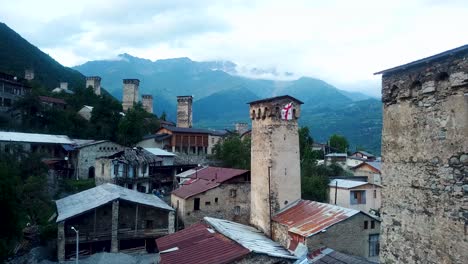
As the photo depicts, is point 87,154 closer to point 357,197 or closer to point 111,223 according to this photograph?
point 111,223

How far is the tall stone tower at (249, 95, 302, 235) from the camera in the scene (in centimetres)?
2519

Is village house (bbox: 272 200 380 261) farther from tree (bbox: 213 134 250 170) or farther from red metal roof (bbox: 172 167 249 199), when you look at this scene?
tree (bbox: 213 134 250 170)

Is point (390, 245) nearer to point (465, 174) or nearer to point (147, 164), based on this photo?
point (465, 174)

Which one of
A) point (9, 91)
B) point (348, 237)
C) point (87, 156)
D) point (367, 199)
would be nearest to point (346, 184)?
point (367, 199)

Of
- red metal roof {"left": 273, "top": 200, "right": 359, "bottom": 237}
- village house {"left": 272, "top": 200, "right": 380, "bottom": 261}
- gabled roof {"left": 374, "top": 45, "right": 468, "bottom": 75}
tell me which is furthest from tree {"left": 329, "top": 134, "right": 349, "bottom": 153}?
gabled roof {"left": 374, "top": 45, "right": 468, "bottom": 75}

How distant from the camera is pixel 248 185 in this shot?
110 ft

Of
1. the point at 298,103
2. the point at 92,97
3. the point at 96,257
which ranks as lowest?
the point at 96,257

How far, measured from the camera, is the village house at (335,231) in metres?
20.1

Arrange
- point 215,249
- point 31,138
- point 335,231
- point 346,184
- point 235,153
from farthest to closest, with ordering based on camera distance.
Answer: point 235,153 < point 31,138 < point 346,184 < point 335,231 < point 215,249

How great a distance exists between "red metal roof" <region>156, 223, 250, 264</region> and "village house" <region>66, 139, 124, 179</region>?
26.6 m

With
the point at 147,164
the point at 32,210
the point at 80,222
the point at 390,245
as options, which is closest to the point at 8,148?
the point at 32,210

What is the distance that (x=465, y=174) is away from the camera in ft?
22.7

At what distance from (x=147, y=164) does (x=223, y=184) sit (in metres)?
14.0

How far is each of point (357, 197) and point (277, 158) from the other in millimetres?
17309
